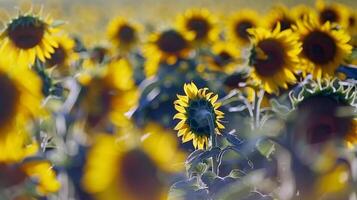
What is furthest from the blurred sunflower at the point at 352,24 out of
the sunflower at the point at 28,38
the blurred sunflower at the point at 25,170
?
the blurred sunflower at the point at 25,170

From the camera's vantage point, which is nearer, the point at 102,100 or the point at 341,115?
the point at 341,115

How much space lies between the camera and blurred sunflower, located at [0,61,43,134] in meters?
1.10

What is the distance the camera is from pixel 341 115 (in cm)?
105

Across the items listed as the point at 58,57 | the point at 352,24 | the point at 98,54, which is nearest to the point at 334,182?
the point at 58,57

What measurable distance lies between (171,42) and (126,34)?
18.1 inches

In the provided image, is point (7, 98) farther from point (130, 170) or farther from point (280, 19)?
point (280, 19)

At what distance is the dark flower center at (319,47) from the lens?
5.57 ft

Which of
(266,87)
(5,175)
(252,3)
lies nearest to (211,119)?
(5,175)

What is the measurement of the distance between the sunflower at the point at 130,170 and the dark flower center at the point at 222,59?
5.13 ft

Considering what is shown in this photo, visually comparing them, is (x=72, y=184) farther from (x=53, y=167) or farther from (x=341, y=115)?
(x=341, y=115)

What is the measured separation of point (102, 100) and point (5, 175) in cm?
43

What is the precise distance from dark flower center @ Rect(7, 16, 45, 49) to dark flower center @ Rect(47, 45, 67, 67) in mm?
278

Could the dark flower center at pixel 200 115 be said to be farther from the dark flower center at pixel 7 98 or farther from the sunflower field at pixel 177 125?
the dark flower center at pixel 7 98

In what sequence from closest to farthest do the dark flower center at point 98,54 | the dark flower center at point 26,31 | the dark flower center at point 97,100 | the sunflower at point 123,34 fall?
1. the dark flower center at point 97,100
2. the dark flower center at point 26,31
3. the dark flower center at point 98,54
4. the sunflower at point 123,34
